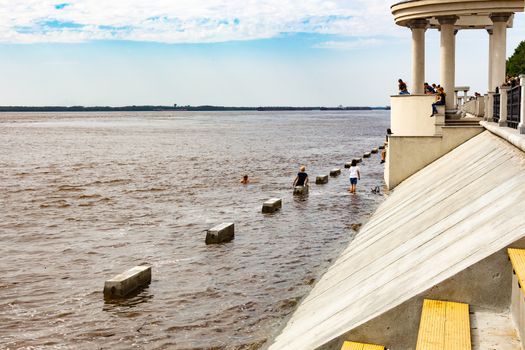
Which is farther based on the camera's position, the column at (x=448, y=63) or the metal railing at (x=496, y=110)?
the column at (x=448, y=63)

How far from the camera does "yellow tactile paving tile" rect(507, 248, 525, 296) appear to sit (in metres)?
5.93

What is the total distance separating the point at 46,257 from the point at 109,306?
19.8ft

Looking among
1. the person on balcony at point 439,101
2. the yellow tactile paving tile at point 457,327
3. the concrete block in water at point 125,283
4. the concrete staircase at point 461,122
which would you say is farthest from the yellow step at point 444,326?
the concrete staircase at point 461,122

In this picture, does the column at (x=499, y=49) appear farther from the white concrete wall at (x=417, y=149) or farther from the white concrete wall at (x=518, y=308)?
the white concrete wall at (x=518, y=308)

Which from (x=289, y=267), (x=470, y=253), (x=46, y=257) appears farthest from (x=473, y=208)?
(x=46, y=257)

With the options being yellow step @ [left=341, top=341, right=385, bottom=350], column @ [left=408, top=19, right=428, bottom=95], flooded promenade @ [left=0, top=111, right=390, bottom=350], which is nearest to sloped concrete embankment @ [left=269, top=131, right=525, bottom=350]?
yellow step @ [left=341, top=341, right=385, bottom=350]

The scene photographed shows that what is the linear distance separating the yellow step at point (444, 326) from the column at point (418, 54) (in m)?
24.0

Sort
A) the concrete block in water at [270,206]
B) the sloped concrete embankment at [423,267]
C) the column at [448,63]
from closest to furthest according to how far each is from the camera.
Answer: the sloped concrete embankment at [423,267], the concrete block in water at [270,206], the column at [448,63]

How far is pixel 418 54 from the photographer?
29.8m

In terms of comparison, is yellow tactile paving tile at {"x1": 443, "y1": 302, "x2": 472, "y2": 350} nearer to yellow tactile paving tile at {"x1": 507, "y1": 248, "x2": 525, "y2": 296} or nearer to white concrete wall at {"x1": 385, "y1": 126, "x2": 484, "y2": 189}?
yellow tactile paving tile at {"x1": 507, "y1": 248, "x2": 525, "y2": 296}

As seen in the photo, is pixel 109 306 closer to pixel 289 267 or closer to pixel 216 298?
pixel 216 298

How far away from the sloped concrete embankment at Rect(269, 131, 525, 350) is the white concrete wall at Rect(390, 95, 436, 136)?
11.6m

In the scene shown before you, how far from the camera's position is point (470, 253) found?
7578 mm

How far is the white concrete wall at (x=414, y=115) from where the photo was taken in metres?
26.1
